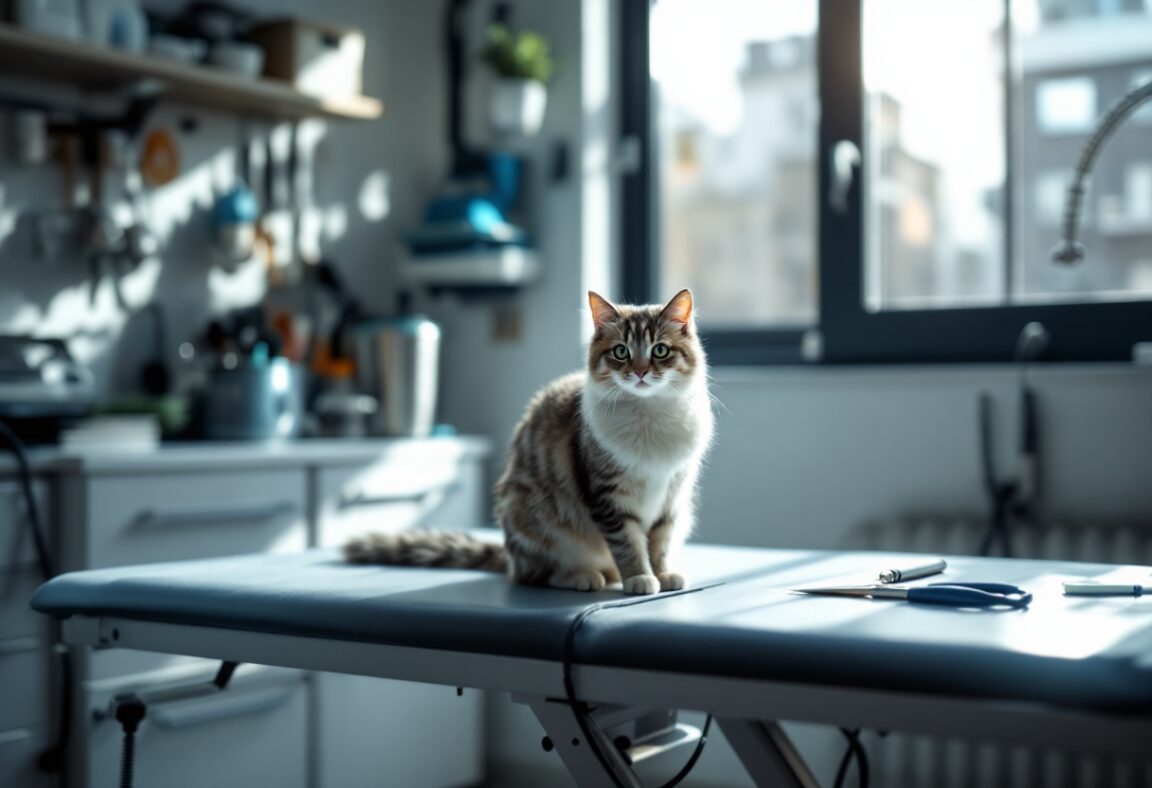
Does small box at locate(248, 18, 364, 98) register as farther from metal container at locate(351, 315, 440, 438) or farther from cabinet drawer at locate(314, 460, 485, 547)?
cabinet drawer at locate(314, 460, 485, 547)

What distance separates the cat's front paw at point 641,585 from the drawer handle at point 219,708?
1281 millimetres

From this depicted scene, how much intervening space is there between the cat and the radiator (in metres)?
0.98

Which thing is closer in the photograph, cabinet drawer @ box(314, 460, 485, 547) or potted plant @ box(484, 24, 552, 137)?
cabinet drawer @ box(314, 460, 485, 547)

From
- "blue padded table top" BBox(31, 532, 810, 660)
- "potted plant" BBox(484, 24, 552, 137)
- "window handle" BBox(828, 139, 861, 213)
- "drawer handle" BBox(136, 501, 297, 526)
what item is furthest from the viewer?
"potted plant" BBox(484, 24, 552, 137)

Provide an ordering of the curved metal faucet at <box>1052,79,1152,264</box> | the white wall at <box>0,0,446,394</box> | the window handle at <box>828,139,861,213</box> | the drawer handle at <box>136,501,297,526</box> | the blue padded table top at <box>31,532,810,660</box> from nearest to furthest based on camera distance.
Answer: the blue padded table top at <box>31,532,810,660</box>, the curved metal faucet at <box>1052,79,1152,264</box>, the drawer handle at <box>136,501,297,526</box>, the white wall at <box>0,0,446,394</box>, the window handle at <box>828,139,861,213</box>

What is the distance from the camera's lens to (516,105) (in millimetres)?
2971

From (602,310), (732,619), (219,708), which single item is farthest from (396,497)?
(732,619)

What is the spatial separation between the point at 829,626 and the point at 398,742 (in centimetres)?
187

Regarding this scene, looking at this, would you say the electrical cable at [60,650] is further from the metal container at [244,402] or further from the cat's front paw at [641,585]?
the cat's front paw at [641,585]

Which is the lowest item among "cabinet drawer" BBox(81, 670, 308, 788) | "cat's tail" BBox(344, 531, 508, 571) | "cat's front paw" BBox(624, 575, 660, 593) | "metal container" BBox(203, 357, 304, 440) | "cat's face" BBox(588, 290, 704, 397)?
"cabinet drawer" BBox(81, 670, 308, 788)

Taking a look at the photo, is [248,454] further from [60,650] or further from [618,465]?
[618,465]

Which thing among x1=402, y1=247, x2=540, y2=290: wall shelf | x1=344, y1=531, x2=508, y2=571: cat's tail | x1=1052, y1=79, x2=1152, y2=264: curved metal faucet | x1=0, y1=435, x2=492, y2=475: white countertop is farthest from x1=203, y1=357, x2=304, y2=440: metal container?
x1=1052, y1=79, x2=1152, y2=264: curved metal faucet

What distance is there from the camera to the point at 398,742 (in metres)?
2.68

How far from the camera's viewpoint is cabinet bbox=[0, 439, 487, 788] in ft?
6.82
